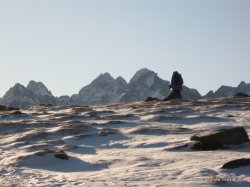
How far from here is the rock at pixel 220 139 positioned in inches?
670

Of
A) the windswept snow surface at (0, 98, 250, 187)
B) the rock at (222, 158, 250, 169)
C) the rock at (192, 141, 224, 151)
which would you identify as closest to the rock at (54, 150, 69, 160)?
the windswept snow surface at (0, 98, 250, 187)

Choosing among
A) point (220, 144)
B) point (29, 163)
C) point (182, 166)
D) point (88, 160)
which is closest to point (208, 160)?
point (182, 166)

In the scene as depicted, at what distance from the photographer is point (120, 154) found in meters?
17.6

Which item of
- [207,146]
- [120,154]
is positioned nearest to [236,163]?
[207,146]

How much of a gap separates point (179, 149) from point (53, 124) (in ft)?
37.9

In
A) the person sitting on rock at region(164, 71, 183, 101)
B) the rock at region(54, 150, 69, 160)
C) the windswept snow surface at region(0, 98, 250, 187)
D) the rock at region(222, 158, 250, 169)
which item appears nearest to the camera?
the windswept snow surface at region(0, 98, 250, 187)

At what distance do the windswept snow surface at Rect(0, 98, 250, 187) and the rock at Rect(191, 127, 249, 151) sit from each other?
32 centimetres

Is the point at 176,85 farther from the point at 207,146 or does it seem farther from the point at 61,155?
the point at 61,155

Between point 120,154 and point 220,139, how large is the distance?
353 cm

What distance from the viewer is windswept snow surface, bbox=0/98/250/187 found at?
13477 mm

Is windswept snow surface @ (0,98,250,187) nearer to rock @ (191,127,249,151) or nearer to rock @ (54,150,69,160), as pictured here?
rock @ (54,150,69,160)

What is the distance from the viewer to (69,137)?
22219 mm

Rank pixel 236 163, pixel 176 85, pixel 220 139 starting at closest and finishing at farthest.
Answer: pixel 236 163, pixel 220 139, pixel 176 85

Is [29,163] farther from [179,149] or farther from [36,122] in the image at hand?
[36,122]
